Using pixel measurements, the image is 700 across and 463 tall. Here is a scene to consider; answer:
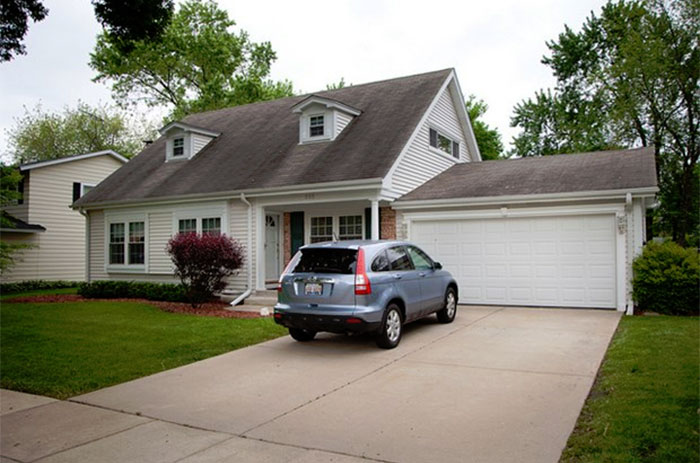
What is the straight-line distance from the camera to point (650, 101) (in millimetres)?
26641

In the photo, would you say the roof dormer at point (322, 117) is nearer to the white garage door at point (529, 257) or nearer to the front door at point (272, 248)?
the front door at point (272, 248)

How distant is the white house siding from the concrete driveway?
6.81 m

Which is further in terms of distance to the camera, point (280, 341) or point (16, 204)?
point (16, 204)

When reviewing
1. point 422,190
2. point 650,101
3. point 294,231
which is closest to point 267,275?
point 294,231

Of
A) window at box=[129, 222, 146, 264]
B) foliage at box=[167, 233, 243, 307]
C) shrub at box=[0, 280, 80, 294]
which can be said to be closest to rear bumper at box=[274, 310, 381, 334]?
foliage at box=[167, 233, 243, 307]

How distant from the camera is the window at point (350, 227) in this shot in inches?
621

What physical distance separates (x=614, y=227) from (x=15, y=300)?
17743 mm

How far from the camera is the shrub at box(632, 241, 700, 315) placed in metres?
10.8

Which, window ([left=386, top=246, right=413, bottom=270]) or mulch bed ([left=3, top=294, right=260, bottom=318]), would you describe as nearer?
window ([left=386, top=246, right=413, bottom=270])

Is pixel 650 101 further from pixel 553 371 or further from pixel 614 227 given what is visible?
pixel 553 371

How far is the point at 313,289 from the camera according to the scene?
26.4ft

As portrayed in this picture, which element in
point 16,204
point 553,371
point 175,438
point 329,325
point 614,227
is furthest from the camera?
point 16,204

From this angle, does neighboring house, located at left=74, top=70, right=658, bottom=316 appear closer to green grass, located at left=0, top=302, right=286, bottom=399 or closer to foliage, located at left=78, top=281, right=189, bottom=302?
foliage, located at left=78, top=281, right=189, bottom=302

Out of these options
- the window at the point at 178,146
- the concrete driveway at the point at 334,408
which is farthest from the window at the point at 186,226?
the concrete driveway at the point at 334,408
